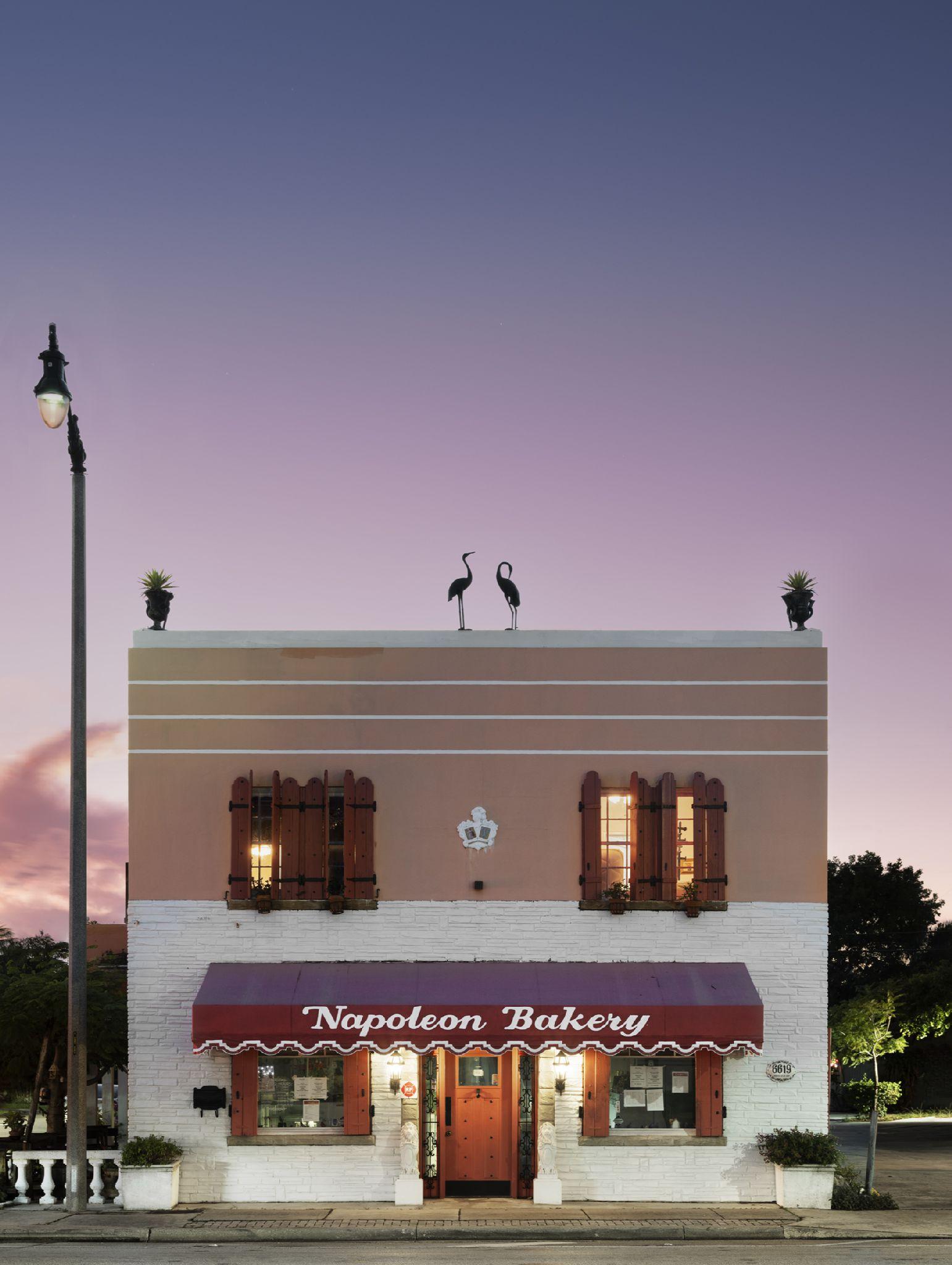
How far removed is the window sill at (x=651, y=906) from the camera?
19312 mm

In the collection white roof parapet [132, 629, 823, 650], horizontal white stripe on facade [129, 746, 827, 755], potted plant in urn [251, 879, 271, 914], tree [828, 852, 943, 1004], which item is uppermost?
white roof parapet [132, 629, 823, 650]

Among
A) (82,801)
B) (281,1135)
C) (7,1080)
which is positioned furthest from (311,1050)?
(7,1080)

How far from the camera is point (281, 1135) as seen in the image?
18.9 meters

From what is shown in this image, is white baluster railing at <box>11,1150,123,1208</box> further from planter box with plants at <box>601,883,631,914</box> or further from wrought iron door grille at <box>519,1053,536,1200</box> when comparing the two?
planter box with plants at <box>601,883,631,914</box>

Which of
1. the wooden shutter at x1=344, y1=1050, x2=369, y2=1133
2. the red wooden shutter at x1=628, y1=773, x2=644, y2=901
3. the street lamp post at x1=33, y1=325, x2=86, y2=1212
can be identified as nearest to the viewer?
the street lamp post at x1=33, y1=325, x2=86, y2=1212

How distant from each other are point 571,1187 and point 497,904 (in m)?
4.37

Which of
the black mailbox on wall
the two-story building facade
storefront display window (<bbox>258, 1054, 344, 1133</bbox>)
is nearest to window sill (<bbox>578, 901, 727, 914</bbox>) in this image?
the two-story building facade

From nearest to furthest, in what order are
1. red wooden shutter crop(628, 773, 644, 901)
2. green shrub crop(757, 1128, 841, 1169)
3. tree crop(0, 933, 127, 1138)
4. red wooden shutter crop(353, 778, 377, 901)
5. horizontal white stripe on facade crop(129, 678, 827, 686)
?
green shrub crop(757, 1128, 841, 1169) < red wooden shutter crop(353, 778, 377, 901) < red wooden shutter crop(628, 773, 644, 901) < horizontal white stripe on facade crop(129, 678, 827, 686) < tree crop(0, 933, 127, 1138)

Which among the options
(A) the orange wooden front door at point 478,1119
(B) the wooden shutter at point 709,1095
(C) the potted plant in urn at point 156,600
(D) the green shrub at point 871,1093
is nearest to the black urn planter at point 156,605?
(C) the potted plant in urn at point 156,600

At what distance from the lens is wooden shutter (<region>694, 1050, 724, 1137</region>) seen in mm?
18922

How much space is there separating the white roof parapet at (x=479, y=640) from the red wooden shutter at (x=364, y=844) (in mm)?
2381

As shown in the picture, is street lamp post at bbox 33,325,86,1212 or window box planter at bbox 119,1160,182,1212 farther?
window box planter at bbox 119,1160,182,1212

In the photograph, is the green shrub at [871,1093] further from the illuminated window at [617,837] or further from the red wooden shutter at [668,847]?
the illuminated window at [617,837]

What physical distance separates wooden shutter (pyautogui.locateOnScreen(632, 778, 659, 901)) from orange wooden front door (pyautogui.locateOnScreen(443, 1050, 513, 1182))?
3.32m
